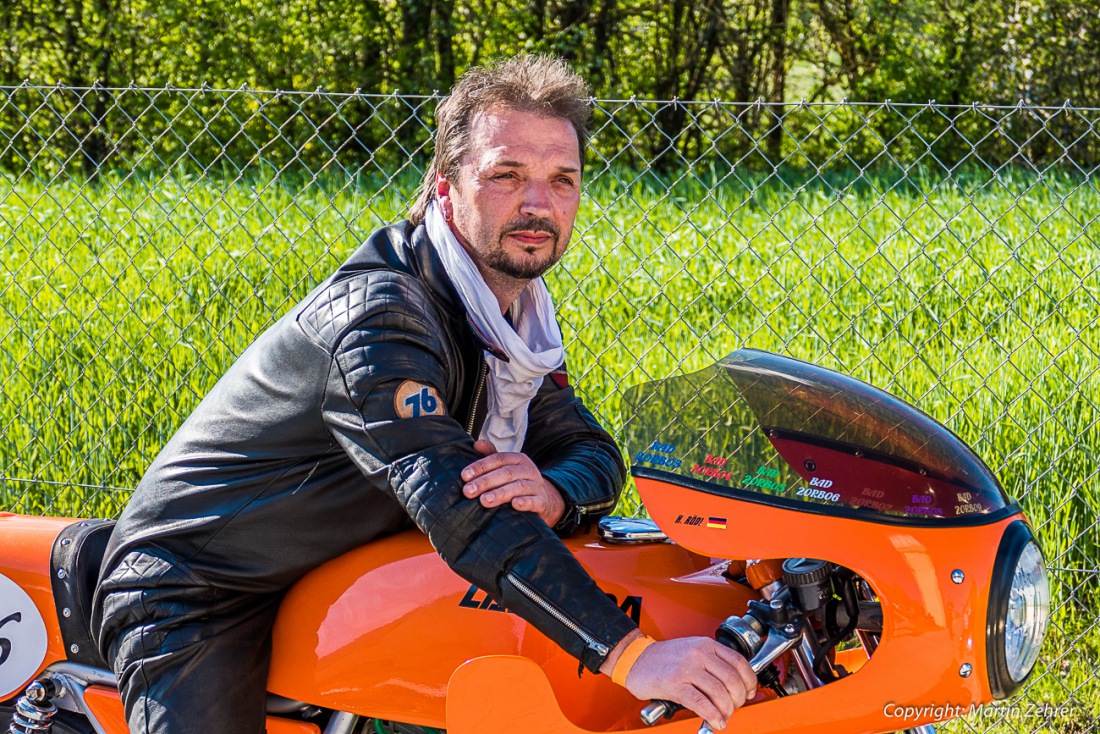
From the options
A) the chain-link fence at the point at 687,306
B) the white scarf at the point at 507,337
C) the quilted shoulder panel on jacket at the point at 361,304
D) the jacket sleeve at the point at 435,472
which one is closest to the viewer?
the jacket sleeve at the point at 435,472

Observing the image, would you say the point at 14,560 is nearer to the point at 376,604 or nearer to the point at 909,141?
the point at 376,604

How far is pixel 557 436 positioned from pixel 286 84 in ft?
35.2

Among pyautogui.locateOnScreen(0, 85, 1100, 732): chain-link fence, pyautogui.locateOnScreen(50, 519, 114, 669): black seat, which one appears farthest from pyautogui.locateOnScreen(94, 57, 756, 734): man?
pyautogui.locateOnScreen(0, 85, 1100, 732): chain-link fence

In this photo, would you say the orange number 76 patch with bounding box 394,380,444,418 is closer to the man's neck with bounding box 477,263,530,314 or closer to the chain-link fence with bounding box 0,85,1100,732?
the man's neck with bounding box 477,263,530,314

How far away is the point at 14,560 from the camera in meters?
Result: 2.42

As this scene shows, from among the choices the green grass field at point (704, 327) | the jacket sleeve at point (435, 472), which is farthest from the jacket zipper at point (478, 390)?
the green grass field at point (704, 327)

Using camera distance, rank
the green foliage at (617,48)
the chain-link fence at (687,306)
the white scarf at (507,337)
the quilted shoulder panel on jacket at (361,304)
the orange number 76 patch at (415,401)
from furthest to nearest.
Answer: the green foliage at (617,48), the chain-link fence at (687,306), the white scarf at (507,337), the quilted shoulder panel on jacket at (361,304), the orange number 76 patch at (415,401)

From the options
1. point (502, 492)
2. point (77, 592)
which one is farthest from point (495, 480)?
point (77, 592)

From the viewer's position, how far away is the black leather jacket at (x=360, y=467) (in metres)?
1.84

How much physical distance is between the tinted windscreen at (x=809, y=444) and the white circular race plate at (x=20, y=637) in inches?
50.6

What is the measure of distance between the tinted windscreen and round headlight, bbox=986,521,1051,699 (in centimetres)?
8

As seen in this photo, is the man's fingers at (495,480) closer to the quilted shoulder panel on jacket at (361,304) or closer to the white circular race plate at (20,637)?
the quilted shoulder panel on jacket at (361,304)

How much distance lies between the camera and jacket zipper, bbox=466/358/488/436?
2.27 metres

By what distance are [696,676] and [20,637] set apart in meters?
1.46
